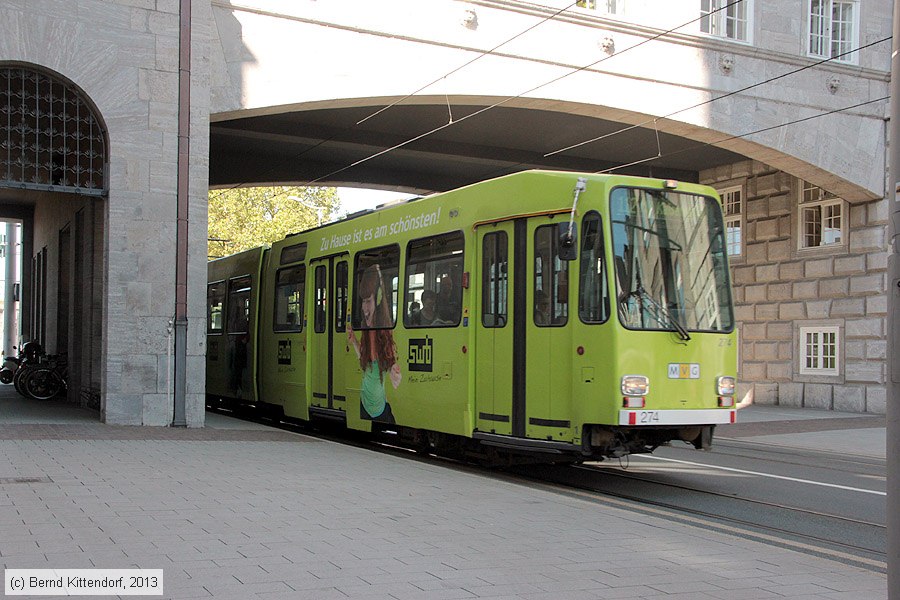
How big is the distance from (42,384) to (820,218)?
746 inches

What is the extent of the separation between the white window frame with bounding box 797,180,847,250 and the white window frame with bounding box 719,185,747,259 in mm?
1975

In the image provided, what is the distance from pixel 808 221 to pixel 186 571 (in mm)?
22989

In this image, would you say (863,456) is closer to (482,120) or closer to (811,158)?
(811,158)

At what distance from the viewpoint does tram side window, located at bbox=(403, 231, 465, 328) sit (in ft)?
40.5

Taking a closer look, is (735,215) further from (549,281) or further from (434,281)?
(549,281)

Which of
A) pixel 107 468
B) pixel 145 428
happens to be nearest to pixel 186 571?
pixel 107 468

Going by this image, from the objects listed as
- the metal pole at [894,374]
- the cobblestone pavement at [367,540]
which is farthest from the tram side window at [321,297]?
the metal pole at [894,374]

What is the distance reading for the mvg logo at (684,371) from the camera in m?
10.7

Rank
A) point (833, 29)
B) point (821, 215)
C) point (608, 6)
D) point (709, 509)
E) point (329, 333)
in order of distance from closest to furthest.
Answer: point (709, 509), point (329, 333), point (608, 6), point (833, 29), point (821, 215)

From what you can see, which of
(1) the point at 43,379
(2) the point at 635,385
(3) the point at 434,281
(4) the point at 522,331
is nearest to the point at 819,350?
(3) the point at 434,281

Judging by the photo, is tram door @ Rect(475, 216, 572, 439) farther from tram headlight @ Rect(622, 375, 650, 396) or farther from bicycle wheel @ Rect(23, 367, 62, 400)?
bicycle wheel @ Rect(23, 367, 62, 400)

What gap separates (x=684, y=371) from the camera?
10.8 metres

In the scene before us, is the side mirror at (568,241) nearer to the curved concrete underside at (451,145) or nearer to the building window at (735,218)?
the curved concrete underside at (451,145)

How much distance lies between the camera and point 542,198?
11.1 meters
